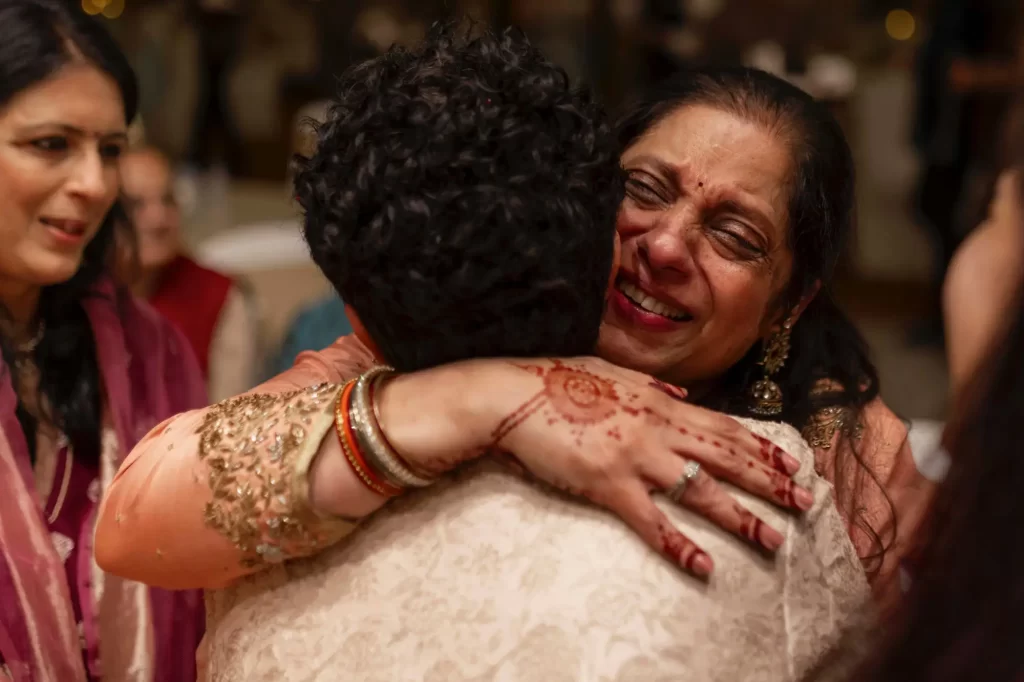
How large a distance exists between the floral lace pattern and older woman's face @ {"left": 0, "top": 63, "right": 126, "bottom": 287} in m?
0.82

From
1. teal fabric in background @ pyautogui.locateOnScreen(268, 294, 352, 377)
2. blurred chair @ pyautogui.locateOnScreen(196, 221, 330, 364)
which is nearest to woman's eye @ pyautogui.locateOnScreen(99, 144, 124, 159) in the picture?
teal fabric in background @ pyautogui.locateOnScreen(268, 294, 352, 377)

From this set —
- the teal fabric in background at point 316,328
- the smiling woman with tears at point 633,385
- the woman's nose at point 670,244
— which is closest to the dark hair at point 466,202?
the smiling woman with tears at point 633,385

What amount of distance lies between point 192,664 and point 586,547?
0.99 metres

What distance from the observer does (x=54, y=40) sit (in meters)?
1.50

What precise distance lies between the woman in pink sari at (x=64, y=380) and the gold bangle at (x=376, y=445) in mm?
754

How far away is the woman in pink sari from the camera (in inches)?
55.9

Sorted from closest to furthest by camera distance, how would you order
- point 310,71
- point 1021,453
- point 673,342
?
point 1021,453 → point 673,342 → point 310,71

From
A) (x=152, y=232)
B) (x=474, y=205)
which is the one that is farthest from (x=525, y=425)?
(x=152, y=232)

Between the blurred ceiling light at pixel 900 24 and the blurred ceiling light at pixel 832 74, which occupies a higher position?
the blurred ceiling light at pixel 900 24

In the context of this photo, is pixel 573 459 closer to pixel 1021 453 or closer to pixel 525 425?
pixel 525 425

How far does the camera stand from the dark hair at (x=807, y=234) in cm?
129

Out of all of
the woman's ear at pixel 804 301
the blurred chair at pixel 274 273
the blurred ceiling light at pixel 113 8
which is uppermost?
the woman's ear at pixel 804 301

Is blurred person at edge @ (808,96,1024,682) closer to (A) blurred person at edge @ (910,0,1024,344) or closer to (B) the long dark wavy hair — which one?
(B) the long dark wavy hair

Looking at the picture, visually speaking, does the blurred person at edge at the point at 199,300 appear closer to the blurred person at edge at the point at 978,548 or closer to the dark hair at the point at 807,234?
the dark hair at the point at 807,234
